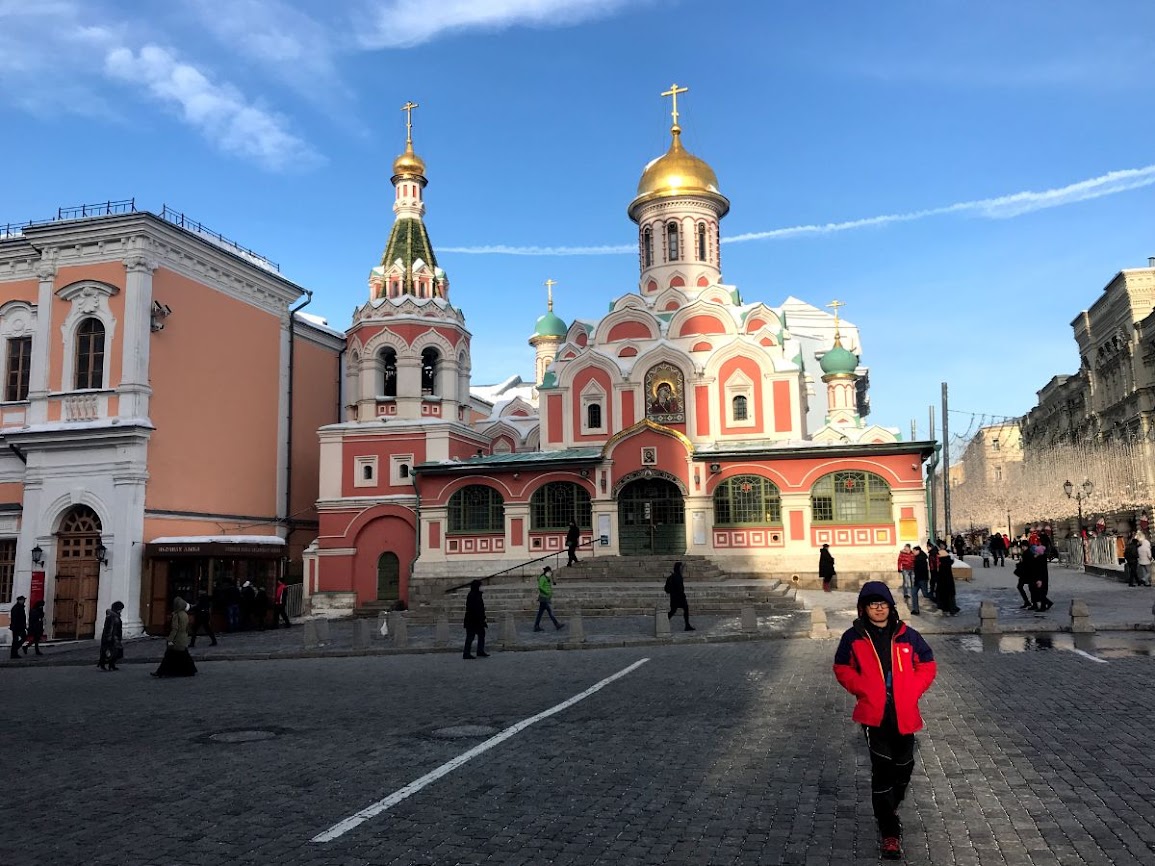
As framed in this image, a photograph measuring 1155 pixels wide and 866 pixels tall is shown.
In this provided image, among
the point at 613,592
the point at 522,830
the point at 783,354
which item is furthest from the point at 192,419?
the point at 522,830

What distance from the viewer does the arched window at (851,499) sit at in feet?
99.8

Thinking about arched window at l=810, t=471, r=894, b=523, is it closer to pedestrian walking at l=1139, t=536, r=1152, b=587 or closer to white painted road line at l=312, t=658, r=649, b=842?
pedestrian walking at l=1139, t=536, r=1152, b=587

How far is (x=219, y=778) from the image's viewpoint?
320 inches

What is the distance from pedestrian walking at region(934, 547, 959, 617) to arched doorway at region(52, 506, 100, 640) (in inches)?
908

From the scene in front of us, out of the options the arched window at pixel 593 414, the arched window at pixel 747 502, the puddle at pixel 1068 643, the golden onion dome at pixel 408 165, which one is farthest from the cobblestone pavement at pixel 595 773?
the golden onion dome at pixel 408 165

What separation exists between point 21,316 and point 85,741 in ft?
81.3

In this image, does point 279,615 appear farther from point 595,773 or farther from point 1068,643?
point 595,773

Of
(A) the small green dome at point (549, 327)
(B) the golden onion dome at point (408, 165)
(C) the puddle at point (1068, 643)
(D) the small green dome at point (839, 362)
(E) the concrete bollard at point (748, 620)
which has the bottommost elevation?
(C) the puddle at point (1068, 643)

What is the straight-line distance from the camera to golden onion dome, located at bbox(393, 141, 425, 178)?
1453 inches

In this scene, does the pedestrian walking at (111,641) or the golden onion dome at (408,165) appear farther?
the golden onion dome at (408,165)

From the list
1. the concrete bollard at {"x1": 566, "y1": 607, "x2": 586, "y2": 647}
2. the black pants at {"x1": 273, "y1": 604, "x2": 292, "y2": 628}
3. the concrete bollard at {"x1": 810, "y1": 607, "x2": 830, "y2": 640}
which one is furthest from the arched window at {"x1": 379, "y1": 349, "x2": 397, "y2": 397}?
the concrete bollard at {"x1": 810, "y1": 607, "x2": 830, "y2": 640}

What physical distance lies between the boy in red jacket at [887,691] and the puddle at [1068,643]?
10412mm

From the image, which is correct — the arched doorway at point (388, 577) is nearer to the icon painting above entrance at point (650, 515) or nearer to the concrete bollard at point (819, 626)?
the icon painting above entrance at point (650, 515)

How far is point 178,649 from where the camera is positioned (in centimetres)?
1677
